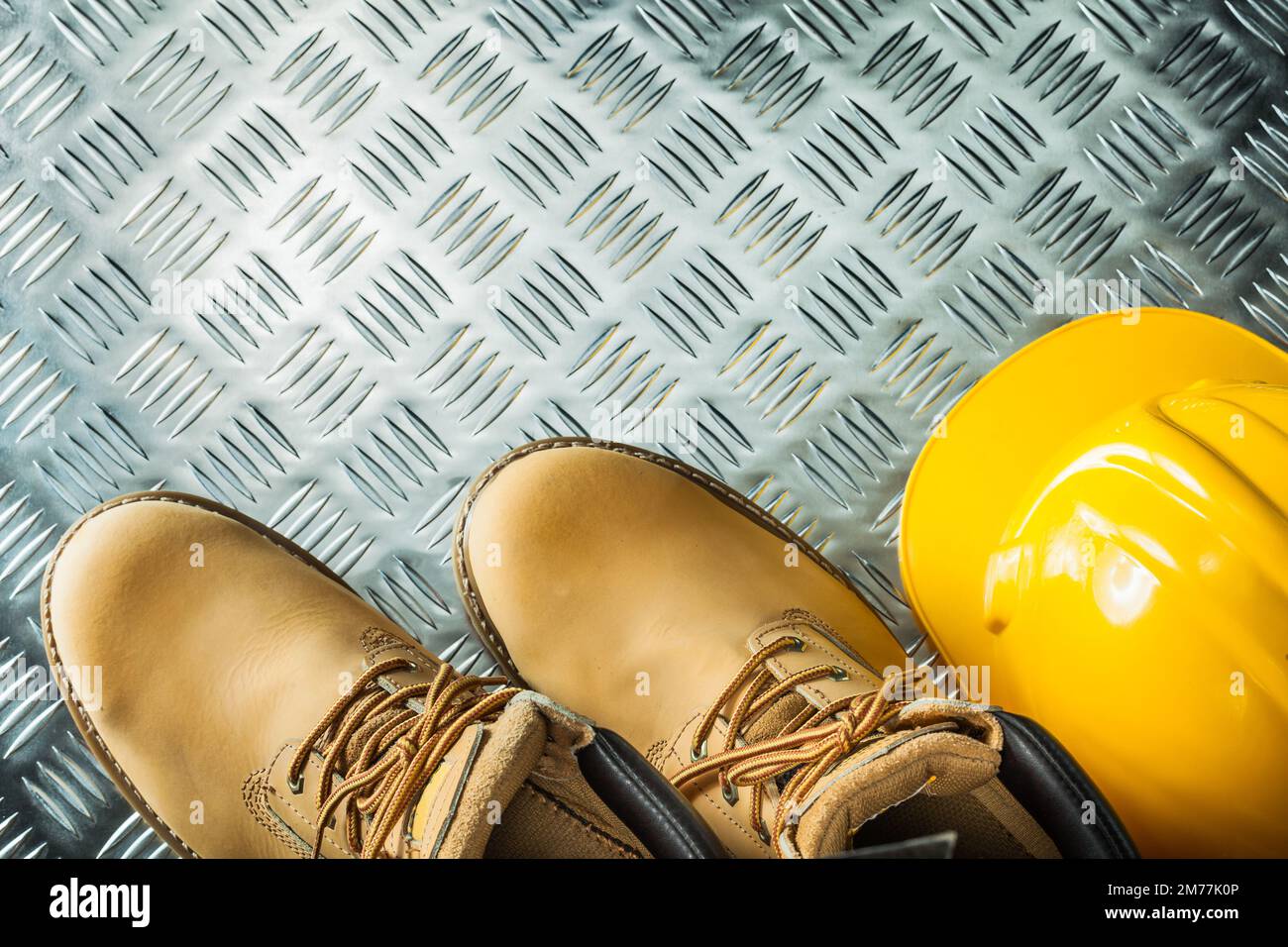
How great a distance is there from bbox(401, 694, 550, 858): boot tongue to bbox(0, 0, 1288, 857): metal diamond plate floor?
1.75 ft

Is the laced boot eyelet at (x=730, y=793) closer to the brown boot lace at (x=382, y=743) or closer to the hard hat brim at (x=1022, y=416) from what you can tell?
the brown boot lace at (x=382, y=743)

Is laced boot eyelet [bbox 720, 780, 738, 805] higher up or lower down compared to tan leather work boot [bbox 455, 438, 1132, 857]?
lower down

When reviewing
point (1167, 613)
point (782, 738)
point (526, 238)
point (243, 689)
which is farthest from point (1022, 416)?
point (243, 689)

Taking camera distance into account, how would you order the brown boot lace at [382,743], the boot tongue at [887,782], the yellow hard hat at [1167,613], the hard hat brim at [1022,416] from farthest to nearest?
the hard hat brim at [1022,416] → the brown boot lace at [382,743] → the yellow hard hat at [1167,613] → the boot tongue at [887,782]

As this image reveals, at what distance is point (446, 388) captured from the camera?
1.38m

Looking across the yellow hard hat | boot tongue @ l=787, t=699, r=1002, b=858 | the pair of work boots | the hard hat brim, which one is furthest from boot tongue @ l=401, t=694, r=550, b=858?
the hard hat brim

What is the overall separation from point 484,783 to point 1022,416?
853 mm

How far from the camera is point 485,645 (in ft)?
4.22

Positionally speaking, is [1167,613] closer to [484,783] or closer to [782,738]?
[782,738]

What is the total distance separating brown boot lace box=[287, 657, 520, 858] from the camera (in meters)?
0.99

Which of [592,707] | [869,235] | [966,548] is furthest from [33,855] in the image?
[869,235]

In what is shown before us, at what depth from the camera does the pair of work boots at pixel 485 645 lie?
3.39 ft

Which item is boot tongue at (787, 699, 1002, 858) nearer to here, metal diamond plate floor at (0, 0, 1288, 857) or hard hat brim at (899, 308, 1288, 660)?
hard hat brim at (899, 308, 1288, 660)

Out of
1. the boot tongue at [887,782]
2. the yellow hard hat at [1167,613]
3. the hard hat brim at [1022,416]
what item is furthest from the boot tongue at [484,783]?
the hard hat brim at [1022,416]
